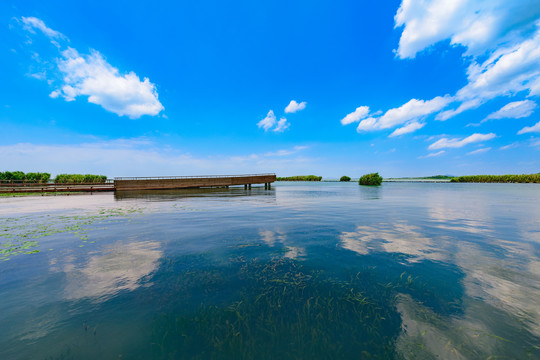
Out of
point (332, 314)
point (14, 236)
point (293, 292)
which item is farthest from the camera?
point (14, 236)

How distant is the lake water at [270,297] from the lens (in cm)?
277

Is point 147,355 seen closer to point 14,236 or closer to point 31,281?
point 31,281

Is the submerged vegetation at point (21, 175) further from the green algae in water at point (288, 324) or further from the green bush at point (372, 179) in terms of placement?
the green bush at point (372, 179)

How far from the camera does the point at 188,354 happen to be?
104 inches

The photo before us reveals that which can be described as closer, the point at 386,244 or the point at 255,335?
the point at 255,335

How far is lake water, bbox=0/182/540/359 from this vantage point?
2.77 m

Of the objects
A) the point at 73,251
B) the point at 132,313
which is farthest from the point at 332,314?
the point at 73,251

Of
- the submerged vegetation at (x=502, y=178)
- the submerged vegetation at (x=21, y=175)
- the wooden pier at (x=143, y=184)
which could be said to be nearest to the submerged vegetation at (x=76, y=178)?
the submerged vegetation at (x=21, y=175)

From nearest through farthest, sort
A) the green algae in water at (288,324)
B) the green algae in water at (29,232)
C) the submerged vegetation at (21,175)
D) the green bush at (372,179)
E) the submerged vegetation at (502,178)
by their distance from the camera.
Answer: the green algae in water at (288,324)
the green algae in water at (29,232)
the green bush at (372,179)
the submerged vegetation at (21,175)
the submerged vegetation at (502,178)

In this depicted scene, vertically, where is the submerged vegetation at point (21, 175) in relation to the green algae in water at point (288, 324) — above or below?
above

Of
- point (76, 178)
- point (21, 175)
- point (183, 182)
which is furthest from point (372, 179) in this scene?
point (21, 175)

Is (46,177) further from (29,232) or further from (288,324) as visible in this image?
(288,324)

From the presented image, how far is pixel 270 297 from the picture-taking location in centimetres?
391

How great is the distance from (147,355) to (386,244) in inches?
292
